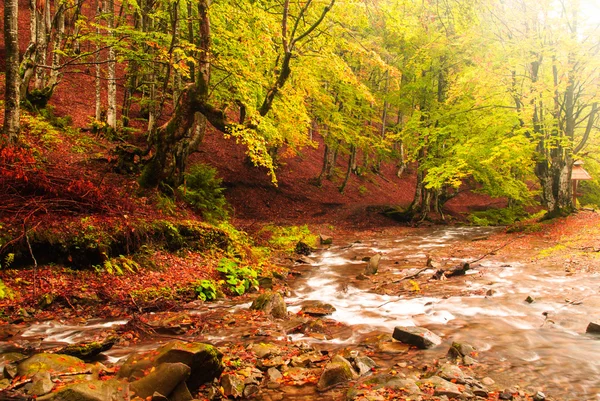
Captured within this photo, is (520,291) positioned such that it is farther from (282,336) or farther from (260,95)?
(260,95)

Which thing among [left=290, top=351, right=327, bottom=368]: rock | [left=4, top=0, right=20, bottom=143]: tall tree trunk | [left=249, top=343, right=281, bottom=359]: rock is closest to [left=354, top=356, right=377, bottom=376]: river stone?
[left=290, top=351, right=327, bottom=368]: rock

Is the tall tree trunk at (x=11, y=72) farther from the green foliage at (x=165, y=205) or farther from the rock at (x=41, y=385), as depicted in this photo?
the rock at (x=41, y=385)

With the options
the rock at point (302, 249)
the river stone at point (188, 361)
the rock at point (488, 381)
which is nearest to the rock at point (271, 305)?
the river stone at point (188, 361)

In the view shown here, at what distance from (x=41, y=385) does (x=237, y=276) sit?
18.2 ft

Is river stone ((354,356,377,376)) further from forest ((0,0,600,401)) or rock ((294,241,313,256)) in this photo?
rock ((294,241,313,256))

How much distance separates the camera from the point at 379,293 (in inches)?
332

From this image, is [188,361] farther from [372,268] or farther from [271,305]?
[372,268]

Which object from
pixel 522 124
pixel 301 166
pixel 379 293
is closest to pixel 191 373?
pixel 379 293

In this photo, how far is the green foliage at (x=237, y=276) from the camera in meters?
8.34

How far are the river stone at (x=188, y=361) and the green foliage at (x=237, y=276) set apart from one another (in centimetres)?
405

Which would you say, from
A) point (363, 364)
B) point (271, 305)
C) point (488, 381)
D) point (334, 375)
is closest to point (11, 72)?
point (271, 305)

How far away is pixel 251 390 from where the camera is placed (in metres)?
4.14

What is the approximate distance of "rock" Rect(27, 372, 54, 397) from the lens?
10.5ft

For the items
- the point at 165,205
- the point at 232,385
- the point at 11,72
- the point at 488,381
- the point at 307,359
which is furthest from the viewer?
the point at 165,205
